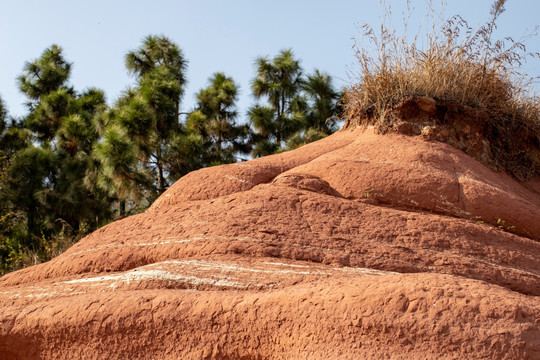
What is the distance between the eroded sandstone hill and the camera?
8.61 feet

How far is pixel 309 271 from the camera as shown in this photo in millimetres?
3234

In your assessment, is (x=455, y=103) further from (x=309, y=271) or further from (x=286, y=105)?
(x=286, y=105)

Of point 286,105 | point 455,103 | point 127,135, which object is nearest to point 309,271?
point 455,103

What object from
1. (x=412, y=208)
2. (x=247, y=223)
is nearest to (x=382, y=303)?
(x=247, y=223)

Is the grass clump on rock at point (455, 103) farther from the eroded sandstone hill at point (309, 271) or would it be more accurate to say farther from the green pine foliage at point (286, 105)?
the green pine foliage at point (286, 105)

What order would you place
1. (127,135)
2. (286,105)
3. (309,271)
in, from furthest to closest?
(286,105) → (127,135) → (309,271)

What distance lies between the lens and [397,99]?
5.12 metres

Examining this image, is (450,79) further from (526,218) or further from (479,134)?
(526,218)

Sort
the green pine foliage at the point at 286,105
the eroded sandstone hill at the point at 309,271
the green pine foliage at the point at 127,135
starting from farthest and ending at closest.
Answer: the green pine foliage at the point at 286,105, the green pine foliage at the point at 127,135, the eroded sandstone hill at the point at 309,271

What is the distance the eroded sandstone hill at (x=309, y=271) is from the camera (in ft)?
8.61

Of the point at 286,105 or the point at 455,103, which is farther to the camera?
the point at 286,105

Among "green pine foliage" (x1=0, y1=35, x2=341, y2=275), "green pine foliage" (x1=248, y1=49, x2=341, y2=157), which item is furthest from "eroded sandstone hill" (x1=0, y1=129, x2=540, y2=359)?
"green pine foliage" (x1=248, y1=49, x2=341, y2=157)

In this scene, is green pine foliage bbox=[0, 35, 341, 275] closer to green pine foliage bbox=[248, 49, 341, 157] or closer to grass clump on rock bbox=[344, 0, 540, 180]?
green pine foliage bbox=[248, 49, 341, 157]

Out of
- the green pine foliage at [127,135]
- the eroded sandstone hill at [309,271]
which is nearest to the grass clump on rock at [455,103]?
the eroded sandstone hill at [309,271]
